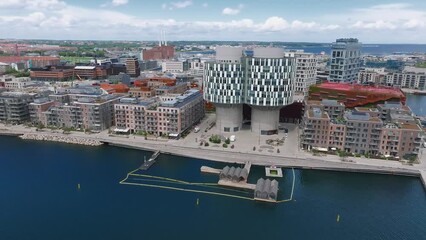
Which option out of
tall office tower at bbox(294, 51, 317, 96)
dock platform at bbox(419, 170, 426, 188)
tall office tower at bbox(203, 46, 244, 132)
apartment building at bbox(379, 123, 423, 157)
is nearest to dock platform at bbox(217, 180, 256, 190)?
tall office tower at bbox(203, 46, 244, 132)

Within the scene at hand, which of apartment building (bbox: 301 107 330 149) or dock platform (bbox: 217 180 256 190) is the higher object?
apartment building (bbox: 301 107 330 149)

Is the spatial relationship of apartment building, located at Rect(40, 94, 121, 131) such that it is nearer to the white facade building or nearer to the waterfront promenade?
the waterfront promenade

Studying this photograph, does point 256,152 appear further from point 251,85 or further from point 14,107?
point 14,107

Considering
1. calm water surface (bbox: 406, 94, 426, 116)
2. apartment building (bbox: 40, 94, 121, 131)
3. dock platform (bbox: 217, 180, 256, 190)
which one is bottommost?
dock platform (bbox: 217, 180, 256, 190)

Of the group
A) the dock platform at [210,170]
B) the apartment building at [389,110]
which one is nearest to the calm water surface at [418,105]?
the apartment building at [389,110]

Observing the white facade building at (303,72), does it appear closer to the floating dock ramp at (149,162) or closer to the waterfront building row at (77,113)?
the waterfront building row at (77,113)

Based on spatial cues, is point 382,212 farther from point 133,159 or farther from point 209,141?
point 133,159

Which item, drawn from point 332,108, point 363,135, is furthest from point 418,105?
point 363,135
